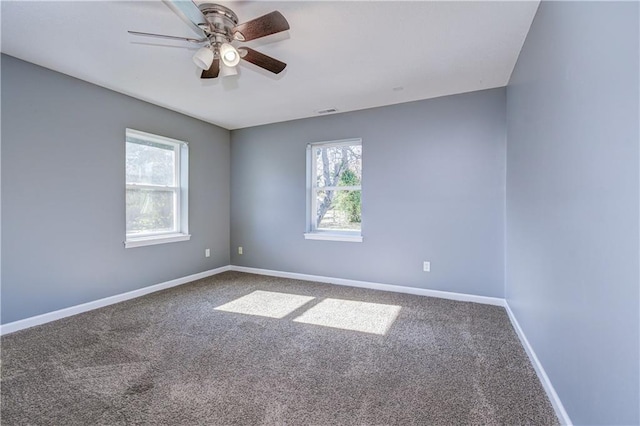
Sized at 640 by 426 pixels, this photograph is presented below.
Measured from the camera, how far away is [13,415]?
61.1 inches

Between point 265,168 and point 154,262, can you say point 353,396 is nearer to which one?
point 154,262

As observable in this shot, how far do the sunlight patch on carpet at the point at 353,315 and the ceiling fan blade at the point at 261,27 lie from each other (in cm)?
243

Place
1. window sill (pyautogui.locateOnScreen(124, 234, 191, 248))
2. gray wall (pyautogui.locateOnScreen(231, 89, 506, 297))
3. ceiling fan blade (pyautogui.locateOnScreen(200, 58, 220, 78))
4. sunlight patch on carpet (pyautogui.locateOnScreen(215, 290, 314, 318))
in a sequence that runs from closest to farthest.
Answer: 1. ceiling fan blade (pyautogui.locateOnScreen(200, 58, 220, 78))
2. sunlight patch on carpet (pyautogui.locateOnScreen(215, 290, 314, 318))
3. gray wall (pyautogui.locateOnScreen(231, 89, 506, 297))
4. window sill (pyautogui.locateOnScreen(124, 234, 191, 248))

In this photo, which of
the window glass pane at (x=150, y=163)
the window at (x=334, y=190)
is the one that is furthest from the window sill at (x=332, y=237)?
the window glass pane at (x=150, y=163)

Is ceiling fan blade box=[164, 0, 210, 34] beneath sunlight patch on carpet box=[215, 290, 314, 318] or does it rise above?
above

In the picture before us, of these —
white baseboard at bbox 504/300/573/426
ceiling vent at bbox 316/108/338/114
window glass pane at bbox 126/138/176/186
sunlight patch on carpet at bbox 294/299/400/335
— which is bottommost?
sunlight patch on carpet at bbox 294/299/400/335

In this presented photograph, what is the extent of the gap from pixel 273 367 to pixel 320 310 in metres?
1.15

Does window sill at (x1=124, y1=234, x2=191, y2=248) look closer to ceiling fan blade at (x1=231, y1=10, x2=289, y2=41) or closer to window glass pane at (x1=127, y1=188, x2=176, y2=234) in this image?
window glass pane at (x1=127, y1=188, x2=176, y2=234)

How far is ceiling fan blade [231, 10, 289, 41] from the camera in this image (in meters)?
1.70

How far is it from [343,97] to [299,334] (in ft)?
8.92

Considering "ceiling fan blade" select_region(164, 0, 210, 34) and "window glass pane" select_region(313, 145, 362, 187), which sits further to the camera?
"window glass pane" select_region(313, 145, 362, 187)

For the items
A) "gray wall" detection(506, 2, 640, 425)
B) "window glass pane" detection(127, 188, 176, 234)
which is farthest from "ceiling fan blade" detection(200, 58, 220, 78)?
"gray wall" detection(506, 2, 640, 425)

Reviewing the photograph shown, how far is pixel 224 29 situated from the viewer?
1933mm

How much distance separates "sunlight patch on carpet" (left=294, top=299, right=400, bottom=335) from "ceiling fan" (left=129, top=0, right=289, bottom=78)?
230 cm
